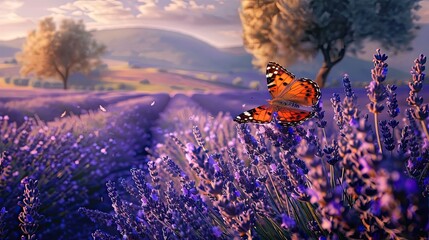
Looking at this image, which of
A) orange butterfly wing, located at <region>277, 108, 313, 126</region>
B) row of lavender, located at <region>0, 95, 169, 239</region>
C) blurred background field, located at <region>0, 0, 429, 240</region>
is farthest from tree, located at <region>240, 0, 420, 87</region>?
orange butterfly wing, located at <region>277, 108, 313, 126</region>

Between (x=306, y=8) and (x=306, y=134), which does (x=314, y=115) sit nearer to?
(x=306, y=134)

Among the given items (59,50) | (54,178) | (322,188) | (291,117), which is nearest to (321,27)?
(54,178)

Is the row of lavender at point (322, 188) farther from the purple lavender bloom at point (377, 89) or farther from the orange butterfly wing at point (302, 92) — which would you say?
the orange butterfly wing at point (302, 92)

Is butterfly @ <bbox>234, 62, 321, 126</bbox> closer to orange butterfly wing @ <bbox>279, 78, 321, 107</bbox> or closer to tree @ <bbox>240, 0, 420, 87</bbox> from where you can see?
orange butterfly wing @ <bbox>279, 78, 321, 107</bbox>

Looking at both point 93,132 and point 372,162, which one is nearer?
point 372,162

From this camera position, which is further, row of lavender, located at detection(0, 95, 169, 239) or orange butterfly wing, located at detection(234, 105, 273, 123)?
row of lavender, located at detection(0, 95, 169, 239)

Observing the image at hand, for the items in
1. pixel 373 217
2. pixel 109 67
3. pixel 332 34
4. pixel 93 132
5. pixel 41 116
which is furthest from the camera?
pixel 109 67

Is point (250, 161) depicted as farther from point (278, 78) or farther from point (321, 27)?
point (321, 27)

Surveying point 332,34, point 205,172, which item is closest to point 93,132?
point 205,172
